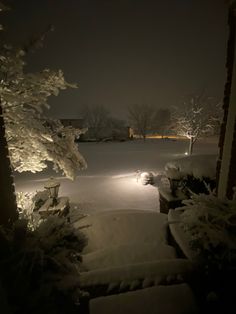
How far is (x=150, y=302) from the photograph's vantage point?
3.32 metres

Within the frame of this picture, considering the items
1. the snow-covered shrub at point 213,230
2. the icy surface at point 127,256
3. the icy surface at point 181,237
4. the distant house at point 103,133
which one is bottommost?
Answer: the distant house at point 103,133

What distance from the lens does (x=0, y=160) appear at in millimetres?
2818

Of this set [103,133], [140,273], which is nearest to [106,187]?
[140,273]

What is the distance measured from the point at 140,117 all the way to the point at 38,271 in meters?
53.6

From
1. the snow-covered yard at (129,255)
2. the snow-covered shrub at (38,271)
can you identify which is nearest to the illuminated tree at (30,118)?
the snow-covered yard at (129,255)

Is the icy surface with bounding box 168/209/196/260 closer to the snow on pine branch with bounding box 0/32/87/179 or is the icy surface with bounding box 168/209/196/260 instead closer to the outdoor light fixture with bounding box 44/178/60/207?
the snow on pine branch with bounding box 0/32/87/179

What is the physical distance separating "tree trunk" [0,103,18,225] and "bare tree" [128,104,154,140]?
171ft

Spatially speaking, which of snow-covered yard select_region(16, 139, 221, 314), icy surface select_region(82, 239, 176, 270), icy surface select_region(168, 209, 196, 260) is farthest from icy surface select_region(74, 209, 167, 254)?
icy surface select_region(82, 239, 176, 270)

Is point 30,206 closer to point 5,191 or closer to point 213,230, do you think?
point 5,191

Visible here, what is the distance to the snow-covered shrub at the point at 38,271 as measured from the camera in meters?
2.24

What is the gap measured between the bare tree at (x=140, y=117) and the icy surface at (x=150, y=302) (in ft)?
169

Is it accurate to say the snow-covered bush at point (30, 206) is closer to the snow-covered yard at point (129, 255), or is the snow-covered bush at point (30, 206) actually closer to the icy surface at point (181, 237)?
the snow-covered yard at point (129, 255)

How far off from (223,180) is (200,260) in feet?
7.82

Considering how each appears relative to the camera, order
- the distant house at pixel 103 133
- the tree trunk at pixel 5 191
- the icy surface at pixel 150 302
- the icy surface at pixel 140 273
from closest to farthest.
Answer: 1. the tree trunk at pixel 5 191
2. the icy surface at pixel 150 302
3. the icy surface at pixel 140 273
4. the distant house at pixel 103 133
